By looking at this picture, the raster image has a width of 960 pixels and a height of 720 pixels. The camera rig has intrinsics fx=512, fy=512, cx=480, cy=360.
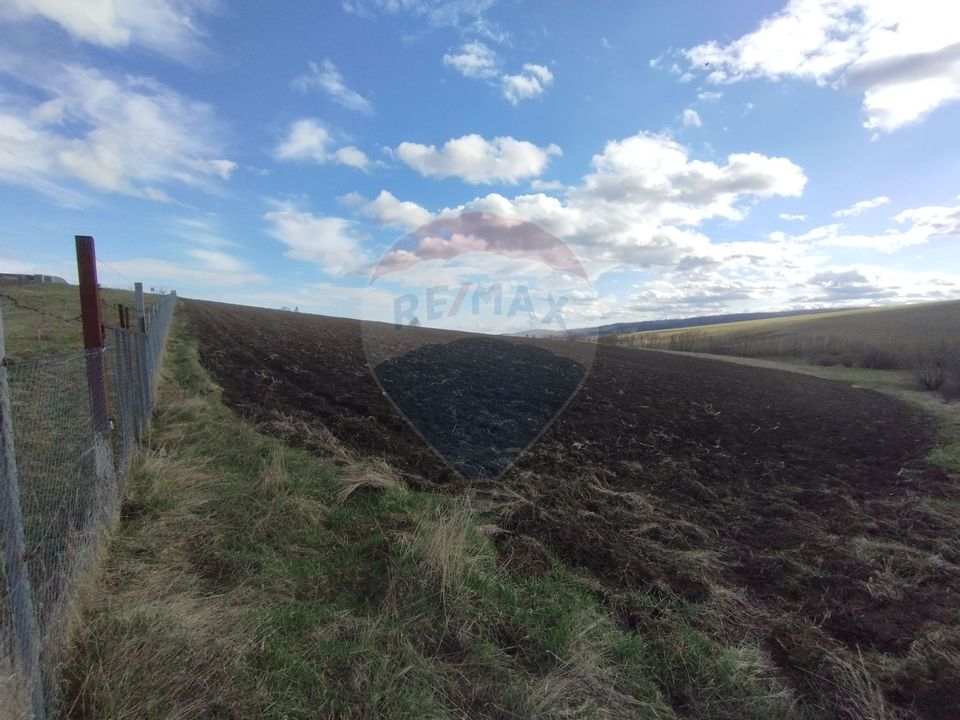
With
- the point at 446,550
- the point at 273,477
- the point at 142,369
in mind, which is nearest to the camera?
the point at 446,550

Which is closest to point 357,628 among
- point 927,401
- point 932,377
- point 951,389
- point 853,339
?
point 927,401

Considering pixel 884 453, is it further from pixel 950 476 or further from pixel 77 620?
pixel 77 620

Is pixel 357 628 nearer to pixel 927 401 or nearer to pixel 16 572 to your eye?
pixel 16 572

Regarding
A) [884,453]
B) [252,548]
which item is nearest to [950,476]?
[884,453]

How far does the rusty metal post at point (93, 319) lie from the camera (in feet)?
14.0

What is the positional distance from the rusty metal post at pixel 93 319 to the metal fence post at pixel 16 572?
252 centimetres

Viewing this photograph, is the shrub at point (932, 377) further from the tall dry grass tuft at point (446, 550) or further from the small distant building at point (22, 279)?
the small distant building at point (22, 279)

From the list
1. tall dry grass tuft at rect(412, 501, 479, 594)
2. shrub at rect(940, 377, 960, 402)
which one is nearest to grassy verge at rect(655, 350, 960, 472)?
shrub at rect(940, 377, 960, 402)

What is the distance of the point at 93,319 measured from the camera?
171 inches

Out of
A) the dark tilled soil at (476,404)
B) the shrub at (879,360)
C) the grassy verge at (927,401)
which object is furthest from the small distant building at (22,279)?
the shrub at (879,360)

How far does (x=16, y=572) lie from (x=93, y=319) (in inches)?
117

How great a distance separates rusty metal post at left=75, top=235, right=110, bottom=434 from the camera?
167 inches

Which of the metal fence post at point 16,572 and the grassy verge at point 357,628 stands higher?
the metal fence post at point 16,572

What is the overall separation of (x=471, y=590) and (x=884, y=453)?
10935 mm
